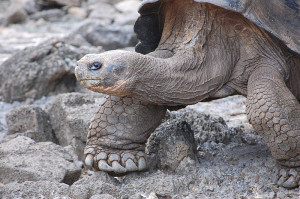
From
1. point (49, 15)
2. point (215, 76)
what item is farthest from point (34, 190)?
point (49, 15)

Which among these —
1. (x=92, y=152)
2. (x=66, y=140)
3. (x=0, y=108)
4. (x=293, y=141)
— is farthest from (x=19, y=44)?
(x=293, y=141)

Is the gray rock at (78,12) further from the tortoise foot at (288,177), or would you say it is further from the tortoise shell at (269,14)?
the tortoise foot at (288,177)

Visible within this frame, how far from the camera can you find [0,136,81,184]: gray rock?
9.71 feet

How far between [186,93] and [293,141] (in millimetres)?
691

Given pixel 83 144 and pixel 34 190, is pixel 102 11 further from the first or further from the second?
pixel 34 190

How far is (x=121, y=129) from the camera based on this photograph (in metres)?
3.14

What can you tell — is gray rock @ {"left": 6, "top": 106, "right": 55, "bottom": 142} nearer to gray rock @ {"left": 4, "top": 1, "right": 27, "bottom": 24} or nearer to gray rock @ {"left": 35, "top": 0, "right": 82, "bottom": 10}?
gray rock @ {"left": 4, "top": 1, "right": 27, "bottom": 24}

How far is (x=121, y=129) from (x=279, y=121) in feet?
3.25

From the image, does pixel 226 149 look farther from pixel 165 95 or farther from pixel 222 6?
pixel 222 6

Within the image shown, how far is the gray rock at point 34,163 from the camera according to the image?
9.71 feet

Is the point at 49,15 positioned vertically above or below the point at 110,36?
below

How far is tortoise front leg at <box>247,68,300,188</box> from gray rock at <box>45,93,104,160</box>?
1.35 meters

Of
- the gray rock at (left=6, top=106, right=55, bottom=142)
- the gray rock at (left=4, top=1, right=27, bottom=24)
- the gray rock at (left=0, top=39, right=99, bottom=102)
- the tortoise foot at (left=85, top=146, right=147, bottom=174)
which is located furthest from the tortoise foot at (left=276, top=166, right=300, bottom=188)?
the gray rock at (left=4, top=1, right=27, bottom=24)

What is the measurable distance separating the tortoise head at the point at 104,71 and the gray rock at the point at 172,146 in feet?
2.20
